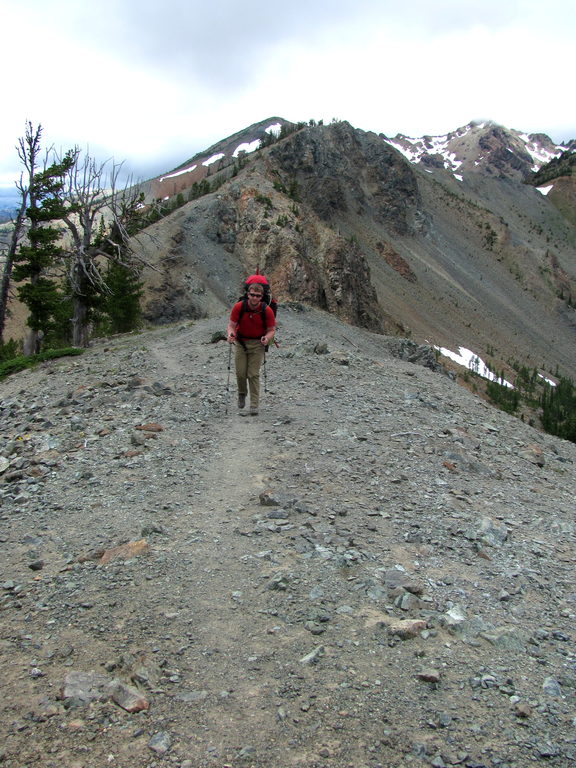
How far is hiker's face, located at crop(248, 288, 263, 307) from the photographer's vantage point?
33.3 feet

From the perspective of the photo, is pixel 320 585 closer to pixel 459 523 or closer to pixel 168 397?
pixel 459 523

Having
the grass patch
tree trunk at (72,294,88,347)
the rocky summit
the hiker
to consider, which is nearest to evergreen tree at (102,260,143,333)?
tree trunk at (72,294,88,347)

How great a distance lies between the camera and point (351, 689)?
4.00 meters

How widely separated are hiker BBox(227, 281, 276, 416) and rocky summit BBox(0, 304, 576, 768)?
0.80 m

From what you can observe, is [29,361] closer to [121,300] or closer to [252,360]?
[252,360]

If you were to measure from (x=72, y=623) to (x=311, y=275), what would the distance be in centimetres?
4452

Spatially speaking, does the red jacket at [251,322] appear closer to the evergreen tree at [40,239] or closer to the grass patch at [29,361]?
the grass patch at [29,361]

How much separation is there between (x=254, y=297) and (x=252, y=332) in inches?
27.5

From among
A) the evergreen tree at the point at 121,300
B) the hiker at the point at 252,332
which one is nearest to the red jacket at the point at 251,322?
the hiker at the point at 252,332

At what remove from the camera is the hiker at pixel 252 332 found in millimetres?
10273

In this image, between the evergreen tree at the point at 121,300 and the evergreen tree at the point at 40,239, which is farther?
the evergreen tree at the point at 121,300

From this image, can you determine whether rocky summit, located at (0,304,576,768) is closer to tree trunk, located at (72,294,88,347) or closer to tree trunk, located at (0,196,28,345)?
tree trunk, located at (72,294,88,347)

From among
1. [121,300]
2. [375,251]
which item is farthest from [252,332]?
[375,251]

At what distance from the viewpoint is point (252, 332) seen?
10516mm
